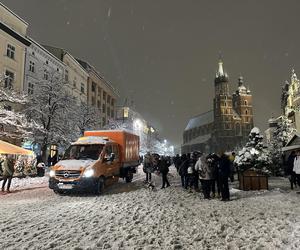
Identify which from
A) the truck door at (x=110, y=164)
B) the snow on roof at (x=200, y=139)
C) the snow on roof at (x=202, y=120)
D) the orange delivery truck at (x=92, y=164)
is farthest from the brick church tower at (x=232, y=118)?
the truck door at (x=110, y=164)

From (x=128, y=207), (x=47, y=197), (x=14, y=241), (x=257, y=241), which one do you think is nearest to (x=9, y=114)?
(x=47, y=197)

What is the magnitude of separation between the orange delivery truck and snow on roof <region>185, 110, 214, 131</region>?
422ft

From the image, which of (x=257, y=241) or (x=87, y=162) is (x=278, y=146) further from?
(x=257, y=241)

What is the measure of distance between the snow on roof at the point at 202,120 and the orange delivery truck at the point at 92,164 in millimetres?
128573

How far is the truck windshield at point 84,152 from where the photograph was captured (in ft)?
50.2

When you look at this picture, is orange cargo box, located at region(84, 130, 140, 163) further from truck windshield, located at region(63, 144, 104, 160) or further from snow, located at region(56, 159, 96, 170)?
snow, located at region(56, 159, 96, 170)

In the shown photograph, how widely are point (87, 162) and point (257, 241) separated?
9.32 metres

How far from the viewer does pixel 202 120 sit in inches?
6132

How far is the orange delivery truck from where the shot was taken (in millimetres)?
13789

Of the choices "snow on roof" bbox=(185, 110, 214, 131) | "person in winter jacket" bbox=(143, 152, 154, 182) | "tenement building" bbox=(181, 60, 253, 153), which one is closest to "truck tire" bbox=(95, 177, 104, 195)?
"person in winter jacket" bbox=(143, 152, 154, 182)

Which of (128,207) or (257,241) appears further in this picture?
(128,207)

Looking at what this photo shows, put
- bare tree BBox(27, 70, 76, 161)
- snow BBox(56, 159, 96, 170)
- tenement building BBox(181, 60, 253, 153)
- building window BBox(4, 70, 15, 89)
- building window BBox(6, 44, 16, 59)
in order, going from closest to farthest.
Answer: snow BBox(56, 159, 96, 170) < bare tree BBox(27, 70, 76, 161) < building window BBox(4, 70, 15, 89) < building window BBox(6, 44, 16, 59) < tenement building BBox(181, 60, 253, 153)

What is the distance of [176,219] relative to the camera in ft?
29.4

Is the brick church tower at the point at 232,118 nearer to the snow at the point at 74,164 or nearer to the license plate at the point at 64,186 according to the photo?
the snow at the point at 74,164
